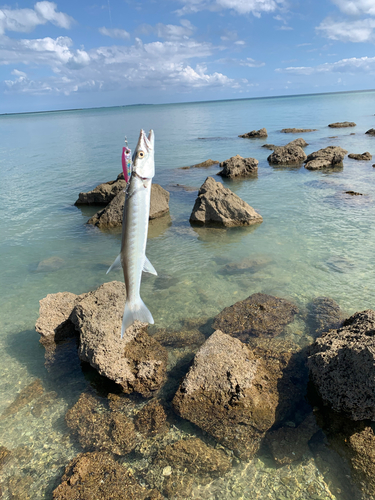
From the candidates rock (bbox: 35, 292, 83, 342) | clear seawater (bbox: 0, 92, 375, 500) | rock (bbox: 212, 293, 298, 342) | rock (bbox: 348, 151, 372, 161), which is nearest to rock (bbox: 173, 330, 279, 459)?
clear seawater (bbox: 0, 92, 375, 500)

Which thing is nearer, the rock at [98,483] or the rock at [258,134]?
the rock at [98,483]

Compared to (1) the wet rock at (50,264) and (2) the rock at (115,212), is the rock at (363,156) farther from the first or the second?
(1) the wet rock at (50,264)

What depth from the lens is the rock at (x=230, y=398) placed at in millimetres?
5133

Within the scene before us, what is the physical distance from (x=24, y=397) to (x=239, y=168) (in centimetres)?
2114

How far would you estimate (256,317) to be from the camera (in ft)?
25.4

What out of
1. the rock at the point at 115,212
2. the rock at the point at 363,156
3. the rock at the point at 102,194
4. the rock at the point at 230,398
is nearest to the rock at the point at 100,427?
the rock at the point at 230,398

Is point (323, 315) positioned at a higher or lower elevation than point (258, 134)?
lower

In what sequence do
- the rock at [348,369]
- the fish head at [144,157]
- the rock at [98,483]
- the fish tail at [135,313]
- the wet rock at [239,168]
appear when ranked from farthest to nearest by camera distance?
the wet rock at [239,168] < the rock at [348,369] < the rock at [98,483] < the fish tail at [135,313] < the fish head at [144,157]

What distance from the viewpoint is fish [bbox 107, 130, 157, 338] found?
3213 mm

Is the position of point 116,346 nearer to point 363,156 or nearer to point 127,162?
point 127,162

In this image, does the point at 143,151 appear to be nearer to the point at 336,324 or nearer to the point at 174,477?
the point at 174,477

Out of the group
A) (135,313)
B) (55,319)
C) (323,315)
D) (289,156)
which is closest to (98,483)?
(135,313)

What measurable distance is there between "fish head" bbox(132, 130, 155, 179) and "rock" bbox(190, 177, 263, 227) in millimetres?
11434

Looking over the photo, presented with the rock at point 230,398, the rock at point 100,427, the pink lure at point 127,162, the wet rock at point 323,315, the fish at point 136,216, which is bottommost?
the rock at point 100,427
